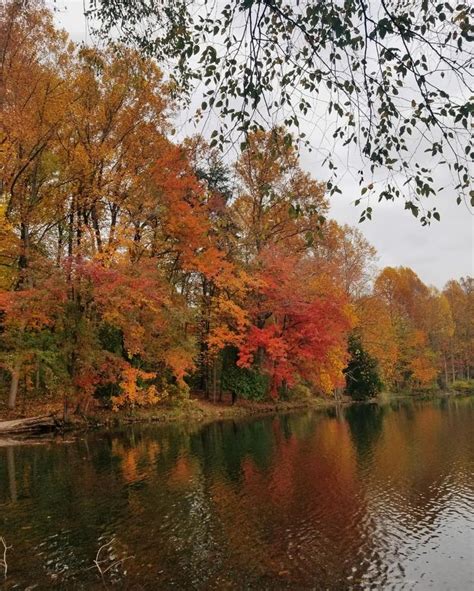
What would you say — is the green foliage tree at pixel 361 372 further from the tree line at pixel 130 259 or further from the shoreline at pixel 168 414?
the tree line at pixel 130 259

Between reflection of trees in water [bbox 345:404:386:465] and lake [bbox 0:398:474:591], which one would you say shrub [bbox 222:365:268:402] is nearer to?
reflection of trees in water [bbox 345:404:386:465]

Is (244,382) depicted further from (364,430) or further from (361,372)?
(361,372)

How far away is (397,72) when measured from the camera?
4.08 metres

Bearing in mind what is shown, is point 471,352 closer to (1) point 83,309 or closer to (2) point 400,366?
(2) point 400,366

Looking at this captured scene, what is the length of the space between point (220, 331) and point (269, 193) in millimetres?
24902

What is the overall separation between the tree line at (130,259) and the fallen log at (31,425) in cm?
104

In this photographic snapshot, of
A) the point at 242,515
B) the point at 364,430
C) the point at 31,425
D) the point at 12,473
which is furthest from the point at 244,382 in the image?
the point at 242,515

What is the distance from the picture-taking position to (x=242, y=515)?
9680 millimetres

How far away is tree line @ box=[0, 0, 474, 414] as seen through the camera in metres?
20.8

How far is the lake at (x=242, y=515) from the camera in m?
7.02

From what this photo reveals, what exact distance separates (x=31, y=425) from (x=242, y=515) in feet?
43.6

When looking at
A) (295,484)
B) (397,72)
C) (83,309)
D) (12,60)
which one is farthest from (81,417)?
(397,72)

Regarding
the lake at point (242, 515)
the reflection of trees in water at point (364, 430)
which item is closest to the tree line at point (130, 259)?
the reflection of trees in water at point (364, 430)

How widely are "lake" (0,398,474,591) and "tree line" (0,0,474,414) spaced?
587cm
